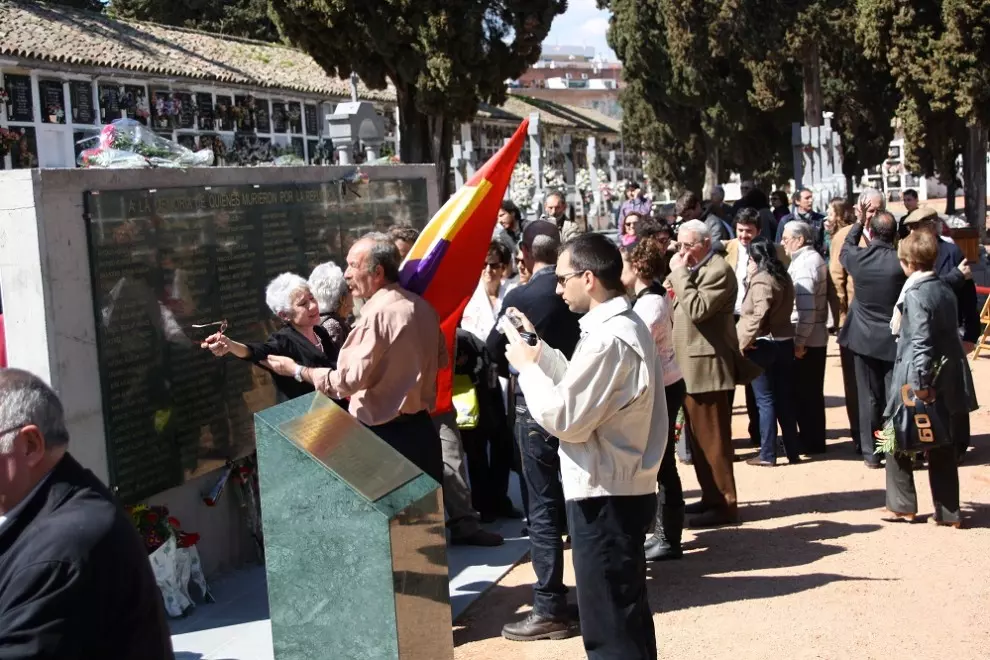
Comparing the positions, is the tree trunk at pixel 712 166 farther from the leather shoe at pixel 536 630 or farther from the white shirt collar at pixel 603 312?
the white shirt collar at pixel 603 312

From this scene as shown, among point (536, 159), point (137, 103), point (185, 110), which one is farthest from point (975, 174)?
point (137, 103)

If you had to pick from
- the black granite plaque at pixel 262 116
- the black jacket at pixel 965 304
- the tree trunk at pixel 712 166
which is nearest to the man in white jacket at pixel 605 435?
the black jacket at pixel 965 304

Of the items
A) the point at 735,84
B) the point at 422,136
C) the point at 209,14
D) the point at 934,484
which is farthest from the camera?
the point at 209,14

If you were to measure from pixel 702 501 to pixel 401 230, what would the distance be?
7.99 ft

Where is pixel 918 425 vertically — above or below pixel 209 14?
below

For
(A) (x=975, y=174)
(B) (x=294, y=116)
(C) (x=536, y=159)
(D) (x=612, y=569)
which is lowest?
(D) (x=612, y=569)

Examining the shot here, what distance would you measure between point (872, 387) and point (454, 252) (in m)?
3.25

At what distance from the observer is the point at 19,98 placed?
23078 millimetres

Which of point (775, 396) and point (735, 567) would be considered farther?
point (775, 396)

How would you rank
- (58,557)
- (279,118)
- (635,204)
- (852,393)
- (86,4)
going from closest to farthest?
1. (58,557)
2. (852,393)
3. (635,204)
4. (279,118)
5. (86,4)

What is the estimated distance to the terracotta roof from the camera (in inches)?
947

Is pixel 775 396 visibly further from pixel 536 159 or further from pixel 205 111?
pixel 536 159

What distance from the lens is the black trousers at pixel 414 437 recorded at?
5.77 metres

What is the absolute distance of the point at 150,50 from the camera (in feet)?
92.2
